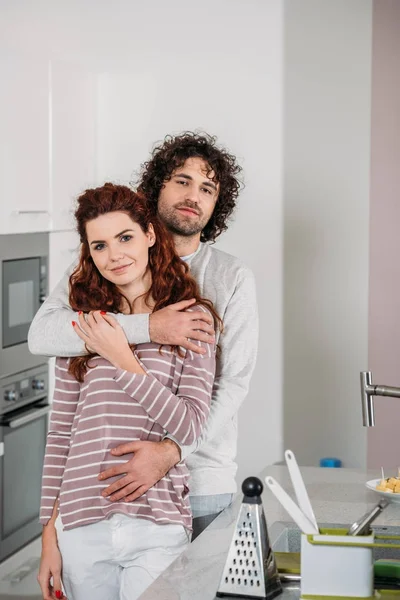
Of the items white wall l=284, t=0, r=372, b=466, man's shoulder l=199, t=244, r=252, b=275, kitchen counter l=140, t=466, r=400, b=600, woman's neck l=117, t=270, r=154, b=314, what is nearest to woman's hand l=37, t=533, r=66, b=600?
kitchen counter l=140, t=466, r=400, b=600

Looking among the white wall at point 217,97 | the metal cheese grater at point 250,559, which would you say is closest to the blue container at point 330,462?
the white wall at point 217,97

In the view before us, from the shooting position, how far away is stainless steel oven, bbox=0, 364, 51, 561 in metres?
2.96

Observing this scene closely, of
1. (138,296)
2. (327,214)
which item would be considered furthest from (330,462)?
(138,296)

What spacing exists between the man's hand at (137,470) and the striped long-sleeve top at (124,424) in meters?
0.02

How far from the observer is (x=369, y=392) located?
166 cm

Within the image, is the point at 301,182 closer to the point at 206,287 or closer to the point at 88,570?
the point at 206,287

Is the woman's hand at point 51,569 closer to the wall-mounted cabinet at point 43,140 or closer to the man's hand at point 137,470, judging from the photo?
the man's hand at point 137,470

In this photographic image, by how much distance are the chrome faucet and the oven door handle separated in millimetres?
1560

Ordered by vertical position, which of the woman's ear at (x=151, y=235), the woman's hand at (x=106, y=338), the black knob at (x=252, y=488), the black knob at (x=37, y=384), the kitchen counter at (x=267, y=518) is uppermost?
the woman's ear at (x=151, y=235)

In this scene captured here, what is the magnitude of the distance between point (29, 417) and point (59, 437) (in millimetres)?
1214

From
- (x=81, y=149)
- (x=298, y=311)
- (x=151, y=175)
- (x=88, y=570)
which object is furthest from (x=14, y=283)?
(x=88, y=570)

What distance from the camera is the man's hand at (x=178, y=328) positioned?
5.97 feet

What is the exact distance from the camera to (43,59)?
313cm

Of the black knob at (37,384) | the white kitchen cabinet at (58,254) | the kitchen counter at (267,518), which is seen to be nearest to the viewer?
the kitchen counter at (267,518)
